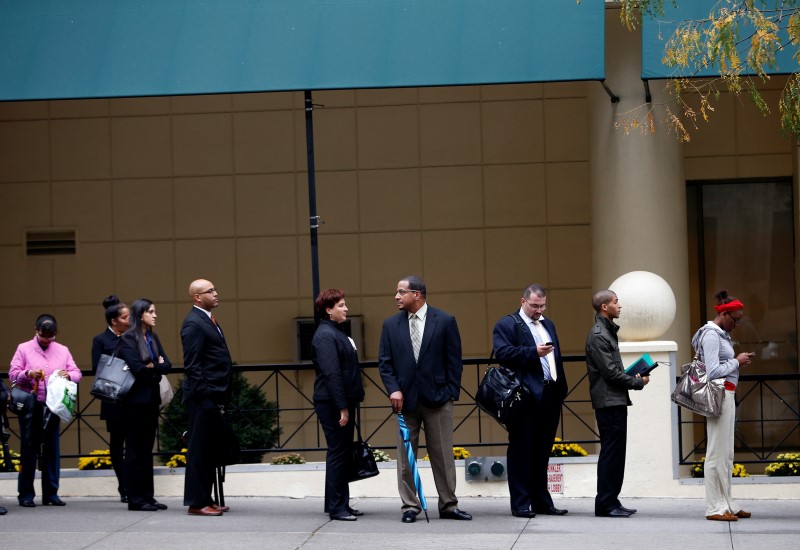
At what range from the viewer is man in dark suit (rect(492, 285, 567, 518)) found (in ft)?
33.2

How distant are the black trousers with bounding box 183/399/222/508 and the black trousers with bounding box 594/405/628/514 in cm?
312

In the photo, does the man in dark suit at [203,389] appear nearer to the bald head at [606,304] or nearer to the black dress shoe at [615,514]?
the bald head at [606,304]

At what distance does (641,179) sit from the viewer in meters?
13.8

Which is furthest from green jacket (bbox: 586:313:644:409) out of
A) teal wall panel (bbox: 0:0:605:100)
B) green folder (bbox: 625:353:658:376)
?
teal wall panel (bbox: 0:0:605:100)

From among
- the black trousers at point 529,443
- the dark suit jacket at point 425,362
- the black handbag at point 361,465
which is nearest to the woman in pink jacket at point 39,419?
the black handbag at point 361,465

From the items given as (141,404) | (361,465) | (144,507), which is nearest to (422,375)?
(361,465)

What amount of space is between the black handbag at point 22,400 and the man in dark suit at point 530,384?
13.6 ft

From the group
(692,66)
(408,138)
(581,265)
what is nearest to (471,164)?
(408,138)

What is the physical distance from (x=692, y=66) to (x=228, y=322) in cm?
750

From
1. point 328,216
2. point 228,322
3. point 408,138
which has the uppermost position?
point 408,138

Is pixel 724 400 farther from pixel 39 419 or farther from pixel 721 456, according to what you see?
pixel 39 419

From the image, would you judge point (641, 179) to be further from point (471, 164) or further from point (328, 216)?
point (328, 216)

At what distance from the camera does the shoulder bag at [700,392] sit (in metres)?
9.80

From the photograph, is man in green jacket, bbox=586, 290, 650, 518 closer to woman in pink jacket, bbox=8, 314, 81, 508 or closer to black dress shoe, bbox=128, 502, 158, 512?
black dress shoe, bbox=128, 502, 158, 512
